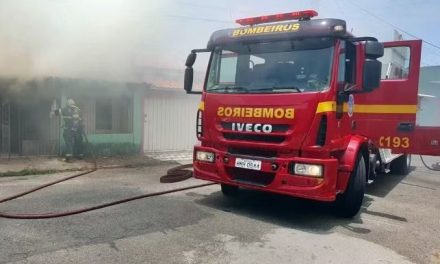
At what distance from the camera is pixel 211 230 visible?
15.8 ft

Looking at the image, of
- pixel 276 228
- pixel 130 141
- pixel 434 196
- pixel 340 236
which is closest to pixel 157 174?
pixel 130 141

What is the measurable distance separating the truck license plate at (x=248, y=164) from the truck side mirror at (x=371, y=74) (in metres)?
1.67

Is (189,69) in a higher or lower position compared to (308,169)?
higher

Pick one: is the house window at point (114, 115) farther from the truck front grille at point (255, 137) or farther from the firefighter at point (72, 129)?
the truck front grille at point (255, 137)

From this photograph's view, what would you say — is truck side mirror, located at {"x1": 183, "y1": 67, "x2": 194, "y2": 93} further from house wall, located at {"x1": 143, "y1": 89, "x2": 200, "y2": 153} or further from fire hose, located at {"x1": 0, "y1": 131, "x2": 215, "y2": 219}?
house wall, located at {"x1": 143, "y1": 89, "x2": 200, "y2": 153}

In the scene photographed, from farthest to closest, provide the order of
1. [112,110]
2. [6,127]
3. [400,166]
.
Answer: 1. [112,110]
2. [6,127]
3. [400,166]

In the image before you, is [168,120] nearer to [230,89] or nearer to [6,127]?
[6,127]

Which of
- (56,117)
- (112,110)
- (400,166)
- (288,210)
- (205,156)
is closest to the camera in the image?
(205,156)

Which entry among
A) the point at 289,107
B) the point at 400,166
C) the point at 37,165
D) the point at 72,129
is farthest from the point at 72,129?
the point at 400,166

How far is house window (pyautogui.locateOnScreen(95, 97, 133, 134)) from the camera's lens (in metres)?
11.6

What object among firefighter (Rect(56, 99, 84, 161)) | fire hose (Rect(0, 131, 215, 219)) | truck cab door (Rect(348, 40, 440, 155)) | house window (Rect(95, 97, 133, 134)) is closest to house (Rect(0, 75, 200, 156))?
house window (Rect(95, 97, 133, 134))

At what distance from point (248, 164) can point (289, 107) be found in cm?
90

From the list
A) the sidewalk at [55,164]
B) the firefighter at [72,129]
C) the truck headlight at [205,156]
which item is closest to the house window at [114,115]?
the firefighter at [72,129]

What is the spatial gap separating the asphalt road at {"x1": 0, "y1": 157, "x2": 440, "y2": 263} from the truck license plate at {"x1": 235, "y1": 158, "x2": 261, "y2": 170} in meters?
0.70
